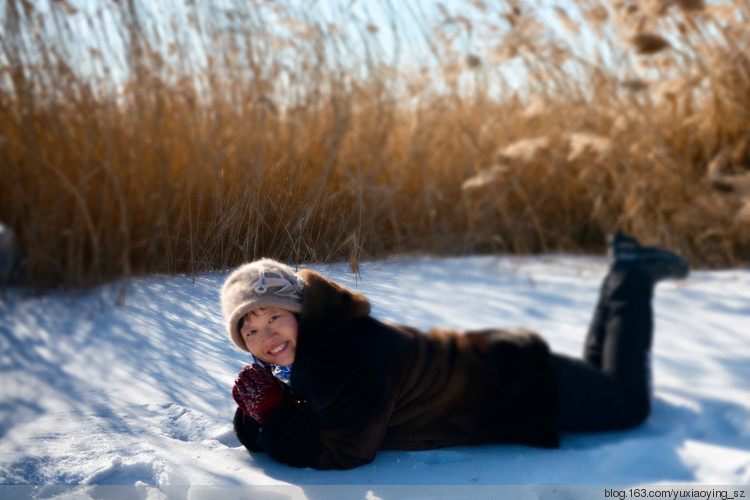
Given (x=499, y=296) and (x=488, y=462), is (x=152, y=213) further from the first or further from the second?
(x=488, y=462)

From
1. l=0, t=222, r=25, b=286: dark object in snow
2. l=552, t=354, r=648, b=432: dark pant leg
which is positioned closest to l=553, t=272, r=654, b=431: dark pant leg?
l=552, t=354, r=648, b=432: dark pant leg

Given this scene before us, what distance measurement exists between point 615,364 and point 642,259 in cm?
15

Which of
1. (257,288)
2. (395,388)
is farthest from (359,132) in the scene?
(395,388)

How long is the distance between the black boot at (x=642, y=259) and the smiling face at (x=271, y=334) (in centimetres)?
47

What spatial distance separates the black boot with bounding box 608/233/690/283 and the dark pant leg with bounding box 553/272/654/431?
0.01 m

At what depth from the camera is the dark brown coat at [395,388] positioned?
85 centimetres

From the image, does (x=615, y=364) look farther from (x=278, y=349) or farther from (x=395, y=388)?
(x=278, y=349)

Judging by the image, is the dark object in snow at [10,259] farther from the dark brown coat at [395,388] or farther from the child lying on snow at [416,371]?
the dark brown coat at [395,388]

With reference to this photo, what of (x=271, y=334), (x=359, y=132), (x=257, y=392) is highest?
(x=359, y=132)

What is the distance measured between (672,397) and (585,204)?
0.96 feet

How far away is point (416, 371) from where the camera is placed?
923mm

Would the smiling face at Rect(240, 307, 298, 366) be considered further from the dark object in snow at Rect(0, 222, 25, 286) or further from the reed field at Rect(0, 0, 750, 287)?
the dark object in snow at Rect(0, 222, 25, 286)

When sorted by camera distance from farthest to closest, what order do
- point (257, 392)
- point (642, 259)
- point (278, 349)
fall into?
point (257, 392) → point (278, 349) → point (642, 259)

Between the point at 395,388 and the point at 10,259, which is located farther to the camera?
the point at 395,388
